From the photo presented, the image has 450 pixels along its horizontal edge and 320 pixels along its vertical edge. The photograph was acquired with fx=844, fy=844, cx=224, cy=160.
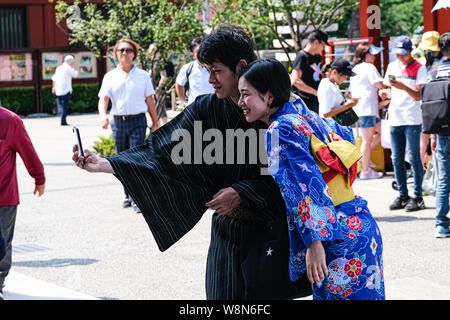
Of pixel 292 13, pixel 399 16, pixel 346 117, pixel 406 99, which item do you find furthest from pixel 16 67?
pixel 406 99

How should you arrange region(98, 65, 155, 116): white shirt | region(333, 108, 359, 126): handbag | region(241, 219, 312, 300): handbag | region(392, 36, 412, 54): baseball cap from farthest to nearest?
region(333, 108, 359, 126): handbag
region(98, 65, 155, 116): white shirt
region(392, 36, 412, 54): baseball cap
region(241, 219, 312, 300): handbag

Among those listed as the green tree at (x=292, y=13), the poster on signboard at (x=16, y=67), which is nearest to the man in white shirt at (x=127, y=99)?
the green tree at (x=292, y=13)

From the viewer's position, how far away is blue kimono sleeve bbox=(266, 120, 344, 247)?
315cm

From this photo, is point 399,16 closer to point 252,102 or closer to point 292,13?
point 292,13

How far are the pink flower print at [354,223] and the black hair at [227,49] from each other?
80 cm

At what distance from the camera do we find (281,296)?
134 inches

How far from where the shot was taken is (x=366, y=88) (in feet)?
35.9

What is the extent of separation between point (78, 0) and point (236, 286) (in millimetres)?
11522

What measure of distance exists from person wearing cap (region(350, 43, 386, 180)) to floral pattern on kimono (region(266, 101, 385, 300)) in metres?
7.55

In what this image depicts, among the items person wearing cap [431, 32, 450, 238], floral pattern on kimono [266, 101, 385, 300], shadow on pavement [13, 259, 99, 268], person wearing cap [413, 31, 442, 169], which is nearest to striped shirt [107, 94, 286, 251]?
floral pattern on kimono [266, 101, 385, 300]

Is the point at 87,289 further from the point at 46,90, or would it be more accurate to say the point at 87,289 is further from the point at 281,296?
the point at 46,90

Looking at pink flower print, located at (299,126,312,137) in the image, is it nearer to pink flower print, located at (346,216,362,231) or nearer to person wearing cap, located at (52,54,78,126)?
pink flower print, located at (346,216,362,231)

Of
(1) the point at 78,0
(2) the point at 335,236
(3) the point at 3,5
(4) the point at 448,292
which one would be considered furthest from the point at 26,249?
(3) the point at 3,5

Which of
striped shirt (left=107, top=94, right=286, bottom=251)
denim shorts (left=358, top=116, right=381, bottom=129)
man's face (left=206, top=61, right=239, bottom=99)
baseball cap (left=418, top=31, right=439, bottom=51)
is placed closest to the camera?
man's face (left=206, top=61, right=239, bottom=99)
